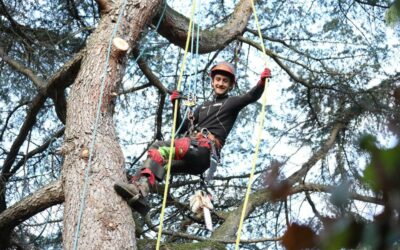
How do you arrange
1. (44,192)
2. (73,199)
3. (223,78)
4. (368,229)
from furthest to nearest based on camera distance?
(223,78)
(44,192)
(73,199)
(368,229)

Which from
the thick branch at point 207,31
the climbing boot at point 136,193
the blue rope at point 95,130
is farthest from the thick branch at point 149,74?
the climbing boot at point 136,193

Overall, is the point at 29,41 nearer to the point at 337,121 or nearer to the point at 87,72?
the point at 87,72

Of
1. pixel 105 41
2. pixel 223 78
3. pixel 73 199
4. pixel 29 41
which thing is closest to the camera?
pixel 73 199

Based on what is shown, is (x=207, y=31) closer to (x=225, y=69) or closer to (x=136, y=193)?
(x=225, y=69)

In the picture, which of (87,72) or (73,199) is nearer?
(73,199)

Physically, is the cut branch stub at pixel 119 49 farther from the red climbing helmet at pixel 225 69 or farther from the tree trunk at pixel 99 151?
the red climbing helmet at pixel 225 69

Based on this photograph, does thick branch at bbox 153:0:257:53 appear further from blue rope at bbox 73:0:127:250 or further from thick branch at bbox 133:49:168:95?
blue rope at bbox 73:0:127:250

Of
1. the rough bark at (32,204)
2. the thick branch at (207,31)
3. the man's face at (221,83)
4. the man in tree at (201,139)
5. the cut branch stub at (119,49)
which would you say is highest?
the thick branch at (207,31)

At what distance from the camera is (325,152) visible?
515 centimetres

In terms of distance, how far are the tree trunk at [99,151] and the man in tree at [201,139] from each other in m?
0.16

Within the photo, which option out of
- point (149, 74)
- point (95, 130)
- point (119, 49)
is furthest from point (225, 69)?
point (149, 74)

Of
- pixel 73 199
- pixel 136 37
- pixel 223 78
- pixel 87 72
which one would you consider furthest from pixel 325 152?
pixel 73 199

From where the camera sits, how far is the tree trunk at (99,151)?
2797 millimetres

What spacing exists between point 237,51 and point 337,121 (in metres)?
1.29
